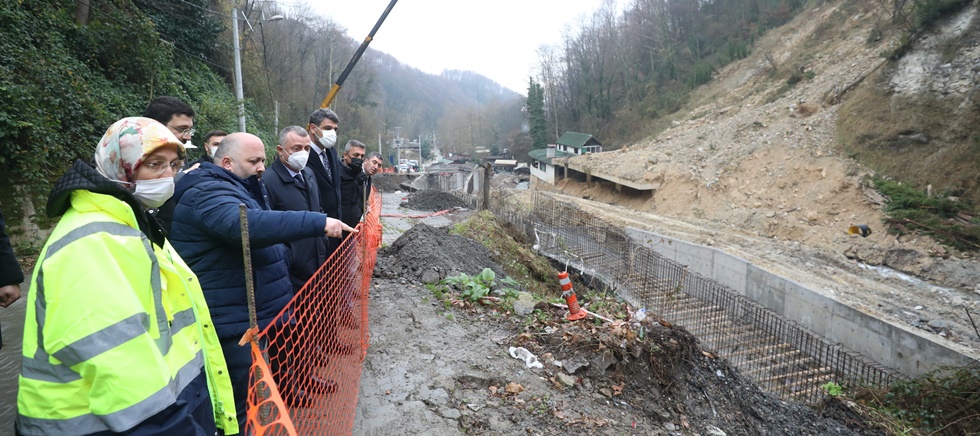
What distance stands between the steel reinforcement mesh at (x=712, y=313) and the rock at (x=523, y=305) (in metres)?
2.26

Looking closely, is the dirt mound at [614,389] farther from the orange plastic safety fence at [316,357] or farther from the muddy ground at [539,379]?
the orange plastic safety fence at [316,357]

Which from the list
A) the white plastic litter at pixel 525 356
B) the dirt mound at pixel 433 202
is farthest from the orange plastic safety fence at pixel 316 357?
the dirt mound at pixel 433 202

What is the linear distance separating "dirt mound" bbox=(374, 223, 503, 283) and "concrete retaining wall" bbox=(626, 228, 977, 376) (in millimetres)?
7265

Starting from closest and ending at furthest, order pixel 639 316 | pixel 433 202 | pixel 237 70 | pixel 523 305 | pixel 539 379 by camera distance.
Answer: pixel 539 379 → pixel 639 316 → pixel 523 305 → pixel 237 70 → pixel 433 202

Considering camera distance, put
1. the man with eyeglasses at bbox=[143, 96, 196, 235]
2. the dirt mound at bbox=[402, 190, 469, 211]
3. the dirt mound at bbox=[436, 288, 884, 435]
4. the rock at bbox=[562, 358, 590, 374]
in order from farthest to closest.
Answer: the dirt mound at bbox=[402, 190, 469, 211], the rock at bbox=[562, 358, 590, 374], the dirt mound at bbox=[436, 288, 884, 435], the man with eyeglasses at bbox=[143, 96, 196, 235]

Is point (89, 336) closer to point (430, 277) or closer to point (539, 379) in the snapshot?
point (539, 379)

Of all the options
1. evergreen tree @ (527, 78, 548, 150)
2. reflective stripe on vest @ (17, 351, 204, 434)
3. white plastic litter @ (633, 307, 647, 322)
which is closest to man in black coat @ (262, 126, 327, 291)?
reflective stripe on vest @ (17, 351, 204, 434)

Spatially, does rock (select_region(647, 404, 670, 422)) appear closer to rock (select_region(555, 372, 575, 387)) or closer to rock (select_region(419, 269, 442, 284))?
rock (select_region(555, 372, 575, 387))

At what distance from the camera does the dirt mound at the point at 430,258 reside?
6367 mm

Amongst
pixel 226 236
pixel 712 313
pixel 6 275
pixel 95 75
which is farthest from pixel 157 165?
pixel 712 313

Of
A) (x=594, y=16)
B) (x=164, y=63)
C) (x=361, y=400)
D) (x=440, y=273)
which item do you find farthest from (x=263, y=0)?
(x=594, y=16)

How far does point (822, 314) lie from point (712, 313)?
219 centimetres

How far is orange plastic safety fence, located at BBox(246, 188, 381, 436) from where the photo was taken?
68.5 inches

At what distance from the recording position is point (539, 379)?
399 cm
